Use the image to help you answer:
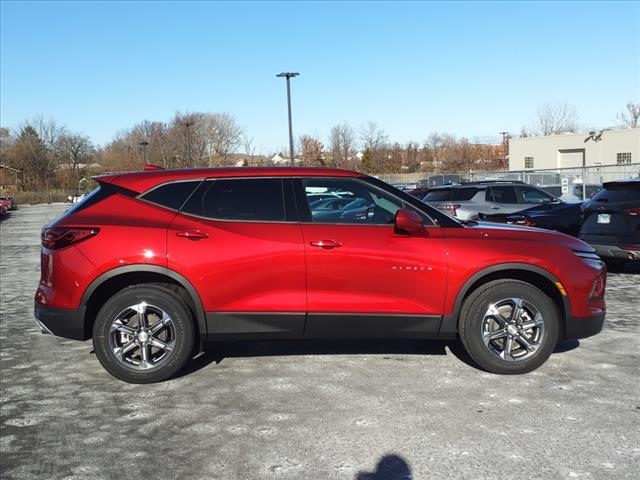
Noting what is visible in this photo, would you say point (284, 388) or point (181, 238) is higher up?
point (181, 238)

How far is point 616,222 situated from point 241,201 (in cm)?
648

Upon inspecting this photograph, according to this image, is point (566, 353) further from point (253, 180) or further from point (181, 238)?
point (181, 238)

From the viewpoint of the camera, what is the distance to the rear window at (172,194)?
4.91 meters

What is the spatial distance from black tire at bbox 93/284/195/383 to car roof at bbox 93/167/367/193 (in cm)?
86

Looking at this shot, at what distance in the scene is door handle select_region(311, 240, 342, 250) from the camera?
4.76 m

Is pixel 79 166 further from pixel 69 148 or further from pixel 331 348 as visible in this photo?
pixel 331 348

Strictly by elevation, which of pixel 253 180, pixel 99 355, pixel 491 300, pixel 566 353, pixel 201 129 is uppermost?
pixel 201 129

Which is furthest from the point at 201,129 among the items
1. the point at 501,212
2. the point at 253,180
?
the point at 253,180

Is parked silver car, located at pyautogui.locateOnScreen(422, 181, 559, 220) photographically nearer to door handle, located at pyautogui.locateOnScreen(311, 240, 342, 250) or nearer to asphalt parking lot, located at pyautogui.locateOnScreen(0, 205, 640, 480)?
asphalt parking lot, located at pyautogui.locateOnScreen(0, 205, 640, 480)

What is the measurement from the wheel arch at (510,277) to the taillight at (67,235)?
9.52 ft

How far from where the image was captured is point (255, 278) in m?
4.75

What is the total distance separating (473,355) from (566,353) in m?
1.24

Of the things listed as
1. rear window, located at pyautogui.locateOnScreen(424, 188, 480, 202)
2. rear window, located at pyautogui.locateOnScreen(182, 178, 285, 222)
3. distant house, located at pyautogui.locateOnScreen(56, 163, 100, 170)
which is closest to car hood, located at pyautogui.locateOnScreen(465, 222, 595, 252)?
rear window, located at pyautogui.locateOnScreen(182, 178, 285, 222)

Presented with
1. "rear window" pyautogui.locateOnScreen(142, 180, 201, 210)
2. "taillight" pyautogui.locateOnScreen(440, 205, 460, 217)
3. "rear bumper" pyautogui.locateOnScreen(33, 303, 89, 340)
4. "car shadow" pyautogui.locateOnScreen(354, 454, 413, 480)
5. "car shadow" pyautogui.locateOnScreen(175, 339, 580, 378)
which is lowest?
"car shadow" pyautogui.locateOnScreen(354, 454, 413, 480)
